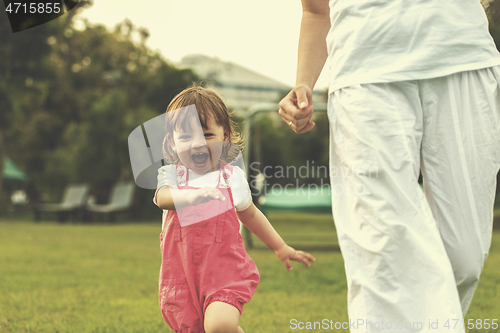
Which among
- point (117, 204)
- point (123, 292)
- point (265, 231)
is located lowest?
point (117, 204)

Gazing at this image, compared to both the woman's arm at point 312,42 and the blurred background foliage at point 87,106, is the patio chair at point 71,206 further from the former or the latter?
the woman's arm at point 312,42

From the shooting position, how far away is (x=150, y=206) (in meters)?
16.5

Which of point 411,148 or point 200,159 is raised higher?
point 411,148

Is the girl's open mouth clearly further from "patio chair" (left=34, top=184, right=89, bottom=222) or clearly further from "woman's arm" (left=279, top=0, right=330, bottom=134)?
"patio chair" (left=34, top=184, right=89, bottom=222)

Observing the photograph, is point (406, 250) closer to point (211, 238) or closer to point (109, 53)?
point (211, 238)

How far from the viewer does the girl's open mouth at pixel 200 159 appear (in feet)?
6.26

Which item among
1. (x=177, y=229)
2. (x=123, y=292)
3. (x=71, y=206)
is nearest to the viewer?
(x=177, y=229)

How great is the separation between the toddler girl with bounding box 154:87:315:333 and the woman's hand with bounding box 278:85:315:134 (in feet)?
1.26

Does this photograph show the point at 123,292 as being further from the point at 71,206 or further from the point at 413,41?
the point at 71,206

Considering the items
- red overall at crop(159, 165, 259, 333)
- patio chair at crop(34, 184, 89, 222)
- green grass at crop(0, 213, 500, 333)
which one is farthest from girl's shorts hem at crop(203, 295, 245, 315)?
patio chair at crop(34, 184, 89, 222)

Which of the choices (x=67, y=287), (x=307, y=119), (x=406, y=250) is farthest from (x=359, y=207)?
(x=67, y=287)

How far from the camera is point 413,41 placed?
1.48m

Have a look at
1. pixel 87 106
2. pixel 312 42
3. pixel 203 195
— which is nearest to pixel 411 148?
pixel 312 42

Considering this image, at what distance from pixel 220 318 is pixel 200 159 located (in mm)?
580
